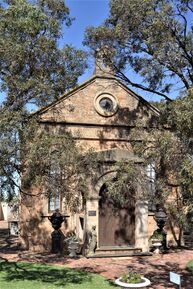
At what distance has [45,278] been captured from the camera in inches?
633

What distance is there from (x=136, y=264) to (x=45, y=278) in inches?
186

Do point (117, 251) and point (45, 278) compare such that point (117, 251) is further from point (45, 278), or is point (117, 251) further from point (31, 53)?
point (31, 53)

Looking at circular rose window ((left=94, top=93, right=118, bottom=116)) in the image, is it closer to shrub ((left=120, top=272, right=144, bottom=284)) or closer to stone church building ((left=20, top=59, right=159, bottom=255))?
stone church building ((left=20, top=59, right=159, bottom=255))

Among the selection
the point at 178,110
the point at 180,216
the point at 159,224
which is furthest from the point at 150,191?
the point at 159,224

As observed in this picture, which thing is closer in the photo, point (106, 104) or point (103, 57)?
point (103, 57)

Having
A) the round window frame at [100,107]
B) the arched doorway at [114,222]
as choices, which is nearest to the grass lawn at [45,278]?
the arched doorway at [114,222]

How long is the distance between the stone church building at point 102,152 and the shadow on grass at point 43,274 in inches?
138

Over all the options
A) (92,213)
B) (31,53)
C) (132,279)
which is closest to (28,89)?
(31,53)

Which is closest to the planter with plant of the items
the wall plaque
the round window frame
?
the wall plaque

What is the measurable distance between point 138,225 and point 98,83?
8119 mm

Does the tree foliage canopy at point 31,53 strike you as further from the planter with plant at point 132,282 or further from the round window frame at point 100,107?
the round window frame at point 100,107

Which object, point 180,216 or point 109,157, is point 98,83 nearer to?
point 109,157

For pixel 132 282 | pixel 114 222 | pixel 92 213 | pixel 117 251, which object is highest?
pixel 92 213

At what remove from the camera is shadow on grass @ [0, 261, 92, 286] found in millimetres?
15789
